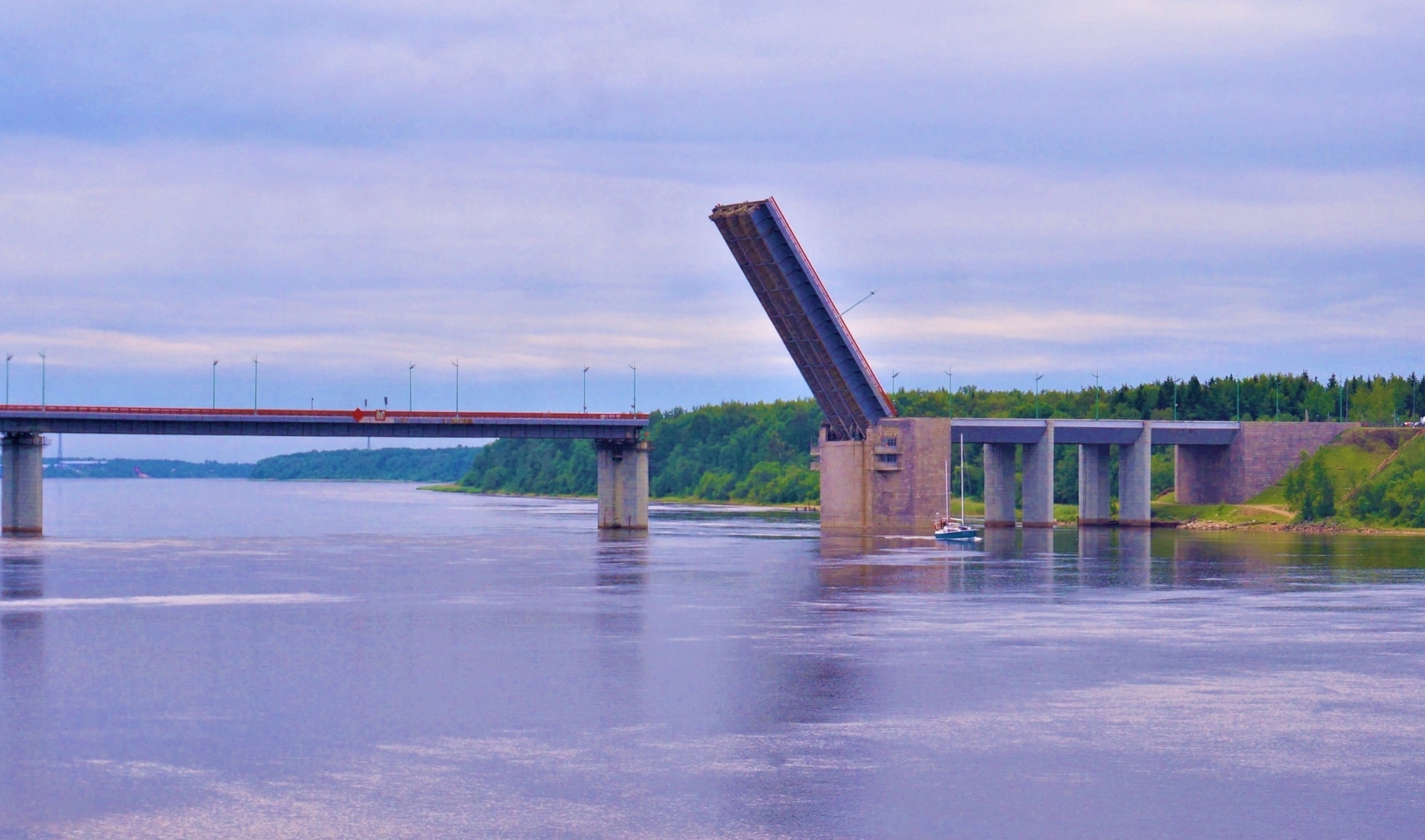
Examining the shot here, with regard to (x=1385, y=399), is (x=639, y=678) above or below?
below

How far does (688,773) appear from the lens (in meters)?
21.6

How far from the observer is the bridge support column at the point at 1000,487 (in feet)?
354

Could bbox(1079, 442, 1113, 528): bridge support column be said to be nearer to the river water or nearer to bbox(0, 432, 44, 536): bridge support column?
the river water

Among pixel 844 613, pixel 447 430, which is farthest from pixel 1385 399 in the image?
Answer: pixel 844 613

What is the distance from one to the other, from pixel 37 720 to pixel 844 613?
23.0 metres

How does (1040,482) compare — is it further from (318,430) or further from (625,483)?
(318,430)

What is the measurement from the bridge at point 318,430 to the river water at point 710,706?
31.7 meters

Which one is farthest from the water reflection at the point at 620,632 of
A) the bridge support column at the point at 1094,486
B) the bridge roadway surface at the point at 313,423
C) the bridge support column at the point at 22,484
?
the bridge support column at the point at 1094,486

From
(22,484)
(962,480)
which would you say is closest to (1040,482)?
(962,480)

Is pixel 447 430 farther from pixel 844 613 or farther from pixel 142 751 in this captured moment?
pixel 142 751

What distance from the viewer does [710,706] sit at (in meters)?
27.0

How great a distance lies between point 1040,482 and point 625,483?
90.6 ft

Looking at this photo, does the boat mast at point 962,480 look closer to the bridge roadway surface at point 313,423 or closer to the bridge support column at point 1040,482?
the bridge support column at point 1040,482

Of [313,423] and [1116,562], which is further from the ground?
[313,423]
